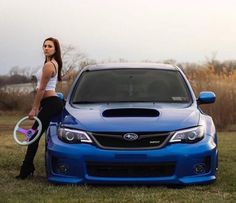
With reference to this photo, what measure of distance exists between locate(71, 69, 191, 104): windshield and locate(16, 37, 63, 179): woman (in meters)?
0.27

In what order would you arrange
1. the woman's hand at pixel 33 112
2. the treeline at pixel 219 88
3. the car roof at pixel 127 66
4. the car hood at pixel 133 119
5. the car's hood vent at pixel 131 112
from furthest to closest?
the treeline at pixel 219 88 < the car roof at pixel 127 66 < the woman's hand at pixel 33 112 < the car's hood vent at pixel 131 112 < the car hood at pixel 133 119

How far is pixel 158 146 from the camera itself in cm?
606

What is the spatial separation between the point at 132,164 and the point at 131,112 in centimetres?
68

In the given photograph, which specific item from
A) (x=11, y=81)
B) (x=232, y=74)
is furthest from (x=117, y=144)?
(x=11, y=81)

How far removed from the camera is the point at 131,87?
7.39m

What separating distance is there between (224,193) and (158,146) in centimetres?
82

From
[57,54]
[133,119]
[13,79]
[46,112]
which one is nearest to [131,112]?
[133,119]

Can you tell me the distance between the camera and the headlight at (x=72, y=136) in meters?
6.13

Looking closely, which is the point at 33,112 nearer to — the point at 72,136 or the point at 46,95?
the point at 46,95

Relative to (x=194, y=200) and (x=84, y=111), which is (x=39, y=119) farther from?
(x=194, y=200)

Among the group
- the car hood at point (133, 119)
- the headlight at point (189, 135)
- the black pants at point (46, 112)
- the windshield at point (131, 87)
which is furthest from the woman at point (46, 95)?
the headlight at point (189, 135)

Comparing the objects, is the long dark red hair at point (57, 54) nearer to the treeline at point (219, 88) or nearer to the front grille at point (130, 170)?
the front grille at point (130, 170)

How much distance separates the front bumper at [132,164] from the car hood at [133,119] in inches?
8.6

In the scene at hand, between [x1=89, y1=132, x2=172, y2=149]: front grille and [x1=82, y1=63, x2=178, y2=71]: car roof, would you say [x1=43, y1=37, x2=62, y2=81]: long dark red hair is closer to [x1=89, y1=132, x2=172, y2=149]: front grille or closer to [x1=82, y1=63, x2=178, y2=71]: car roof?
[x1=82, y1=63, x2=178, y2=71]: car roof
